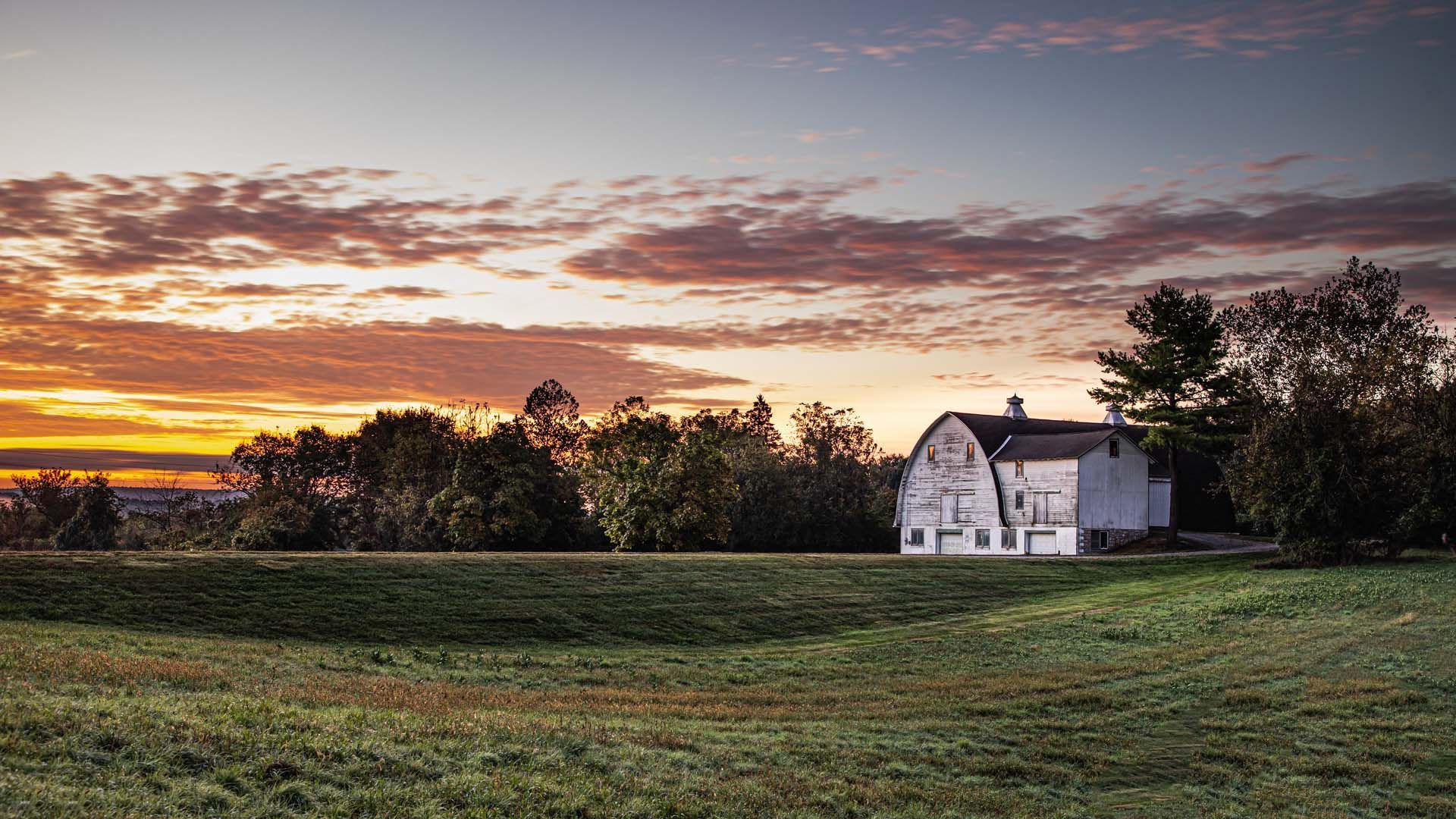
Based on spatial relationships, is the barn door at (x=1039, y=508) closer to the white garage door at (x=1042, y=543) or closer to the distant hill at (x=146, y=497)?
the white garage door at (x=1042, y=543)

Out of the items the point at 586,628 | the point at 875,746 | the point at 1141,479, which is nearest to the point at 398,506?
the point at 586,628

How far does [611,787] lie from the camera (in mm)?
11500

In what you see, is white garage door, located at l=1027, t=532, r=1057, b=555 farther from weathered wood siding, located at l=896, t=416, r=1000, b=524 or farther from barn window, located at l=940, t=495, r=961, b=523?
barn window, located at l=940, t=495, r=961, b=523

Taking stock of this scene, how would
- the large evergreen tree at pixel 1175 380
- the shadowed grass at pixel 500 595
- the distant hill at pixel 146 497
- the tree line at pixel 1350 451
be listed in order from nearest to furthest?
the shadowed grass at pixel 500 595
the tree line at pixel 1350 451
the large evergreen tree at pixel 1175 380
the distant hill at pixel 146 497

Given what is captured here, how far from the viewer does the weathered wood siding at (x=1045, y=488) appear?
6219cm

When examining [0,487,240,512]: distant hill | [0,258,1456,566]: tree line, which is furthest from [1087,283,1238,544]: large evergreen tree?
[0,487,240,512]: distant hill

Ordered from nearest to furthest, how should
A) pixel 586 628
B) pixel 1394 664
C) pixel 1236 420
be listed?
pixel 1394 664 → pixel 586 628 → pixel 1236 420

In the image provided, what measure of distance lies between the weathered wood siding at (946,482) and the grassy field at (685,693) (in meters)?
26.9

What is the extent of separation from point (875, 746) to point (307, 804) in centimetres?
870

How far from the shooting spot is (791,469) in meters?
85.9

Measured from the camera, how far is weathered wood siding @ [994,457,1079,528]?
2448 inches

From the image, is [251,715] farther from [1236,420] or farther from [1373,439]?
[1236,420]

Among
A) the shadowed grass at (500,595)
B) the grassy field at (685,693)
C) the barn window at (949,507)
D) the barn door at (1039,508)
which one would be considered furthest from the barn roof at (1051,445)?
the grassy field at (685,693)

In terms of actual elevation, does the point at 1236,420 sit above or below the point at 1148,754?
above
